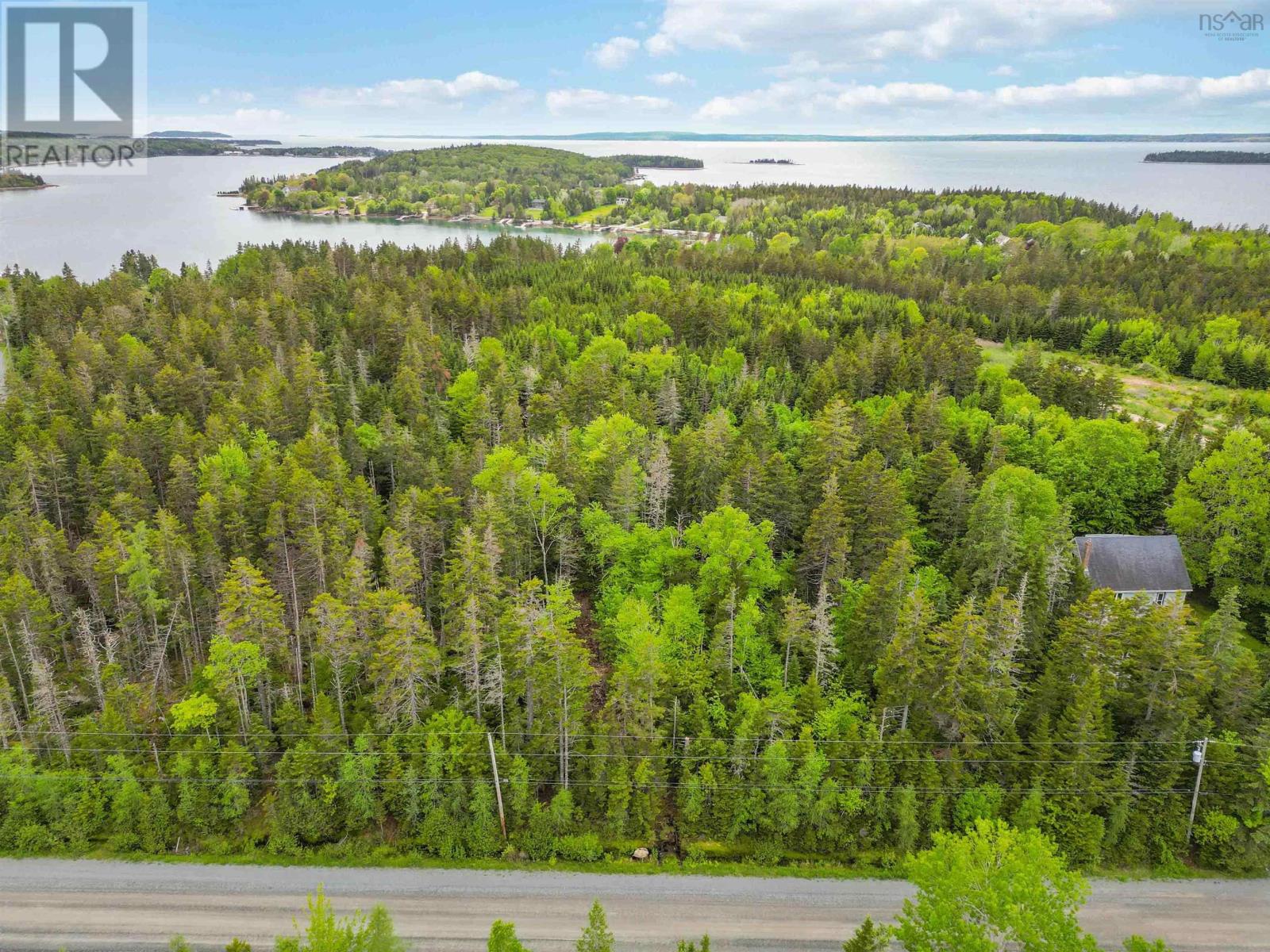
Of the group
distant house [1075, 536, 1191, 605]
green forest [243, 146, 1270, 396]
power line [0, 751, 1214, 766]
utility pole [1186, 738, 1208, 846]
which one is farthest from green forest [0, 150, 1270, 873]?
green forest [243, 146, 1270, 396]

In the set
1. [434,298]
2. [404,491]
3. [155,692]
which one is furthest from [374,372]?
[155,692]

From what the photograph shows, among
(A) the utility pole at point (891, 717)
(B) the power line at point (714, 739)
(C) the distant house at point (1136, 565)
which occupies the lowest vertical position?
(B) the power line at point (714, 739)

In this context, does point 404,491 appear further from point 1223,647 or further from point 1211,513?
point 1211,513

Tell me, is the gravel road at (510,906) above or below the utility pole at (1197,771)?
below

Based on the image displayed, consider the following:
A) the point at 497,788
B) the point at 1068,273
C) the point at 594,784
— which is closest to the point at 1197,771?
the point at 594,784

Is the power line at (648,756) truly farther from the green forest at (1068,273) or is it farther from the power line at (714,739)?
the green forest at (1068,273)

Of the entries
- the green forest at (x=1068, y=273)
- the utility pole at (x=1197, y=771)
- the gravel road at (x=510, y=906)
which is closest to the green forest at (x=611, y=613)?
the utility pole at (x=1197, y=771)

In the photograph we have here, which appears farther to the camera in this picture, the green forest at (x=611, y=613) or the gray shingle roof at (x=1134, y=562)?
the gray shingle roof at (x=1134, y=562)
